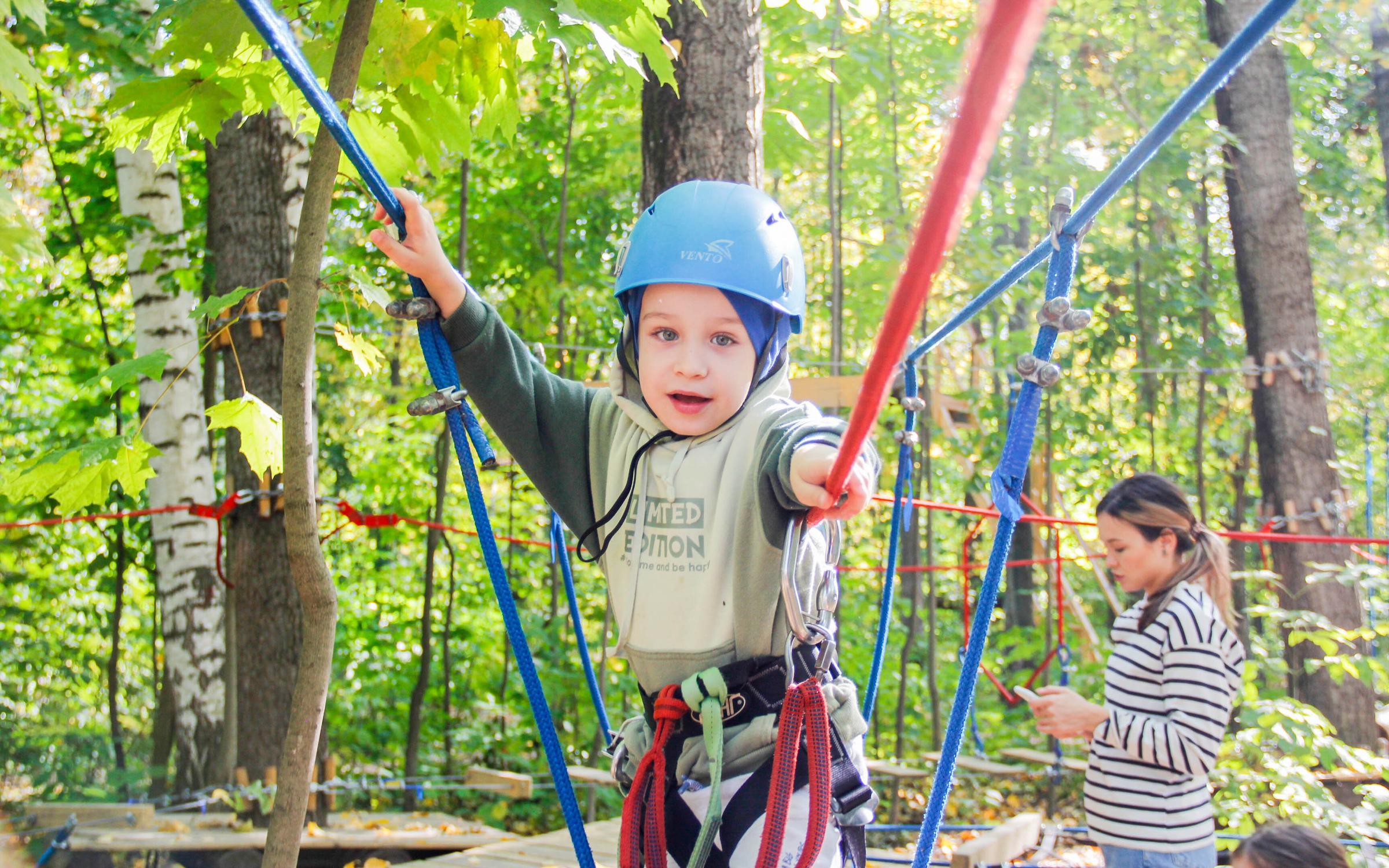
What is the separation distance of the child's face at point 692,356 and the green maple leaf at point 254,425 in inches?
31.8

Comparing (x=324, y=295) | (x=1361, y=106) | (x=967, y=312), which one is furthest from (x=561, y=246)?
(x=1361, y=106)

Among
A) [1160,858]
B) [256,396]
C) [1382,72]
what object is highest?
[1382,72]

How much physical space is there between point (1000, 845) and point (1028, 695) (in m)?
0.98

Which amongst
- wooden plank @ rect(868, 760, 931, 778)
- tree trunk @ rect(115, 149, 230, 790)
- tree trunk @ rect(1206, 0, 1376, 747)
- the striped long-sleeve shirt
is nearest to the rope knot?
the striped long-sleeve shirt

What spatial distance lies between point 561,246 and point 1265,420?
12.0 feet

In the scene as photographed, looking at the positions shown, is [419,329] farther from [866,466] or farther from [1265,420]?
[1265,420]

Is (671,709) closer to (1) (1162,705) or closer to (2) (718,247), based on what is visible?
(2) (718,247)

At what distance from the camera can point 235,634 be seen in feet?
12.7

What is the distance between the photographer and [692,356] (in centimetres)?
146

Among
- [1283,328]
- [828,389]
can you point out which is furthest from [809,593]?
[1283,328]

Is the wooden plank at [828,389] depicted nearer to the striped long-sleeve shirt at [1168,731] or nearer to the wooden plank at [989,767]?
the wooden plank at [989,767]

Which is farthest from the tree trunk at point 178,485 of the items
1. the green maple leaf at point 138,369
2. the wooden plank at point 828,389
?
the green maple leaf at point 138,369

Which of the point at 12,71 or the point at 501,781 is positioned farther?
the point at 501,781

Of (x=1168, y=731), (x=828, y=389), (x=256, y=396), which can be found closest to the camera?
(x=1168, y=731)
